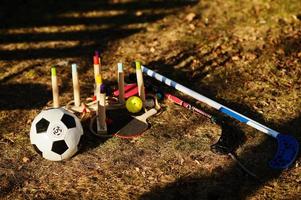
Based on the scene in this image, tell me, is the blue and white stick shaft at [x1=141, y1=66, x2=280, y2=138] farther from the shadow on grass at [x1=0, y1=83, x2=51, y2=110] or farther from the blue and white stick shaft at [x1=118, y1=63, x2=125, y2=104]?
the shadow on grass at [x1=0, y1=83, x2=51, y2=110]

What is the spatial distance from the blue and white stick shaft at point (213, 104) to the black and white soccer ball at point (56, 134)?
1932mm

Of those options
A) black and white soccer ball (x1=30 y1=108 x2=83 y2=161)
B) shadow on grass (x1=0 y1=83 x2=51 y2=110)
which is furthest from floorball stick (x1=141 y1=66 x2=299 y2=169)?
shadow on grass (x1=0 y1=83 x2=51 y2=110)

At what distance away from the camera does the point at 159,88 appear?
7.91 meters

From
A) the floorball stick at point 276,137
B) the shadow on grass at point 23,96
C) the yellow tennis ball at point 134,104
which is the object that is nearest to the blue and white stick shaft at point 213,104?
the floorball stick at point 276,137

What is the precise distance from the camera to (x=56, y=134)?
6.17 meters

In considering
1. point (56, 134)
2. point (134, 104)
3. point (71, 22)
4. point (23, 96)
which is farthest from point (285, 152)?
point (71, 22)

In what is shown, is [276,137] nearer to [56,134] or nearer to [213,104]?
[213,104]

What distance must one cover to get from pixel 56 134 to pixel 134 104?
1466mm

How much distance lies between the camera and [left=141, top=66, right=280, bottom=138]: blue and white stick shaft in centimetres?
679

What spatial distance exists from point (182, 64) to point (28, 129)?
3.05 metres

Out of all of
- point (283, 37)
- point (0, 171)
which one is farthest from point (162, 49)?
point (0, 171)

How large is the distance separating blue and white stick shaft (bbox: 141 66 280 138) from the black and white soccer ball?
1.93m

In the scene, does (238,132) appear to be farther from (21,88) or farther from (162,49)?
(21,88)

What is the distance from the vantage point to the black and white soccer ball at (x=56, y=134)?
619 cm
